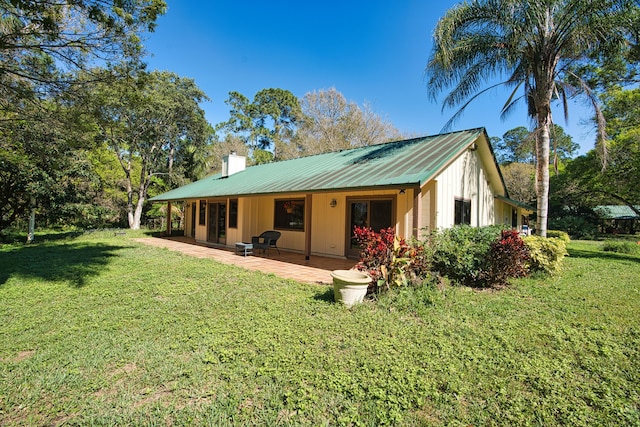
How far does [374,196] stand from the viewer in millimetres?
9680

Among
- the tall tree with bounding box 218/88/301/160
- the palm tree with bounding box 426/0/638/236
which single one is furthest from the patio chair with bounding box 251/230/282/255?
the tall tree with bounding box 218/88/301/160

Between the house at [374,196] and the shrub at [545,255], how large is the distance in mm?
2349

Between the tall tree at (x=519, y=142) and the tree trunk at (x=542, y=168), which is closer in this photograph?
the tree trunk at (x=542, y=168)

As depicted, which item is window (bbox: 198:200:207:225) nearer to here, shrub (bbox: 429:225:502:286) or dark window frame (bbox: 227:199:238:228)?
dark window frame (bbox: 227:199:238:228)

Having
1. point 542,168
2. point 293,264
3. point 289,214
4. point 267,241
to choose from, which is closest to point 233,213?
point 289,214

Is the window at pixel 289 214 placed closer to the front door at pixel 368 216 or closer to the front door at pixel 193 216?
the front door at pixel 368 216

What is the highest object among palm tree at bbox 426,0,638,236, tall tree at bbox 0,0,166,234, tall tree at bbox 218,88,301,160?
tall tree at bbox 218,88,301,160

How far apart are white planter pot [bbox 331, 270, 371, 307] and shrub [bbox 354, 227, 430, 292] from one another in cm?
37

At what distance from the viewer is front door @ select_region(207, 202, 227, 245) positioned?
14.3 metres

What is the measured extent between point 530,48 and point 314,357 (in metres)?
10.6

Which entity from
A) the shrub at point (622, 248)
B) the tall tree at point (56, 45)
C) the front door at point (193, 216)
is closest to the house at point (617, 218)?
the shrub at point (622, 248)

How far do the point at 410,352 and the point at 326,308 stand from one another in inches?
67.3

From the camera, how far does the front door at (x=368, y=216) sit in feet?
31.0

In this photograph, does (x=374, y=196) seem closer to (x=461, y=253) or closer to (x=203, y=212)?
(x=461, y=253)
